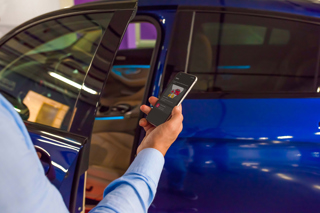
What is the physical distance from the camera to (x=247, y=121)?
0.97 metres

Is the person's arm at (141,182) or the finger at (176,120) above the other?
the finger at (176,120)

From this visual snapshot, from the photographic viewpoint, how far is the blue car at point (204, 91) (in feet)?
3.14

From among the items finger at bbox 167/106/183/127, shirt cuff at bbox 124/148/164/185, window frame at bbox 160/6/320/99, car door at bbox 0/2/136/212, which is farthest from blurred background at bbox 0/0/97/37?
shirt cuff at bbox 124/148/164/185

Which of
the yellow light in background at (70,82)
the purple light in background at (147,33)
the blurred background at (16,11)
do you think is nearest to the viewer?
the yellow light in background at (70,82)

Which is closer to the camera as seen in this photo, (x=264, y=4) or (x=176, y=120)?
(x=176, y=120)

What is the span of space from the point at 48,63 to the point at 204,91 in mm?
829

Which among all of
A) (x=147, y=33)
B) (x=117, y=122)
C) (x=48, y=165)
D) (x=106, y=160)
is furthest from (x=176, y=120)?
(x=147, y=33)

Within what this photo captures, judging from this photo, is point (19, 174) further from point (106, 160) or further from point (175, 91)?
point (106, 160)

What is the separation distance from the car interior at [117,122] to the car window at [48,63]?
58 cm

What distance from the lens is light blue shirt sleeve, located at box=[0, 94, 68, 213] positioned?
0.34 metres

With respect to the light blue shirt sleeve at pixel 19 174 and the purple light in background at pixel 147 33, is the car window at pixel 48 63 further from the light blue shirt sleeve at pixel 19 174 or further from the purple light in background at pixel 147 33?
the purple light in background at pixel 147 33

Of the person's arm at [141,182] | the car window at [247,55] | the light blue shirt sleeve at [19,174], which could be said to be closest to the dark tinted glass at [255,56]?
the car window at [247,55]

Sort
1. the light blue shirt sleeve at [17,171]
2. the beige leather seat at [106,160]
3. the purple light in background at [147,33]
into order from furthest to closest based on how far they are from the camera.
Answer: the purple light in background at [147,33], the beige leather seat at [106,160], the light blue shirt sleeve at [17,171]

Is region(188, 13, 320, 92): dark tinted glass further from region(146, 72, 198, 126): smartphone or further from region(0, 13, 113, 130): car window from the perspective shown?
region(0, 13, 113, 130): car window
